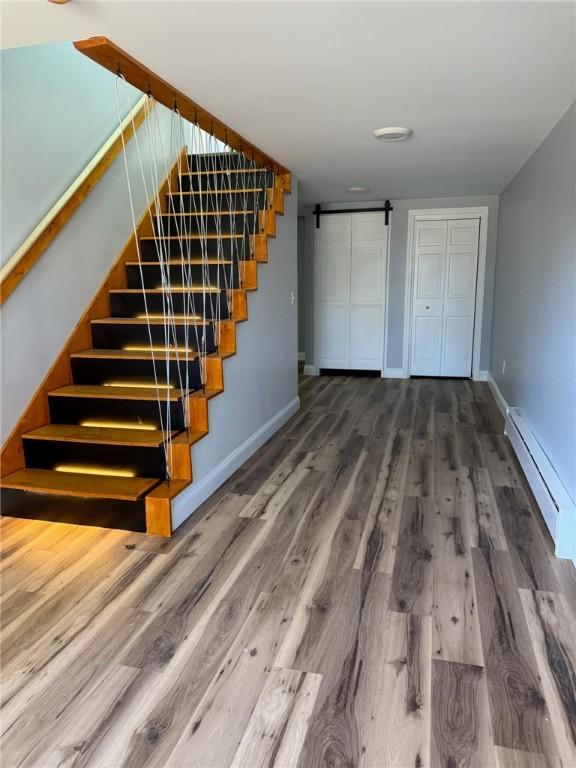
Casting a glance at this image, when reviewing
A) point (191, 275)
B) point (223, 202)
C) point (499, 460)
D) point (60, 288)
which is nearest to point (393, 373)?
point (499, 460)

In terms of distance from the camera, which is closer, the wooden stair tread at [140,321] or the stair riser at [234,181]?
the wooden stair tread at [140,321]

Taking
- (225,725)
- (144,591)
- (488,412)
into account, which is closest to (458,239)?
(488,412)

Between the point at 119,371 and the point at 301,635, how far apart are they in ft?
6.55

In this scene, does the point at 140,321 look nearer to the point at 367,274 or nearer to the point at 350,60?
the point at 350,60

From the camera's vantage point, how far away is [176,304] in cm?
344

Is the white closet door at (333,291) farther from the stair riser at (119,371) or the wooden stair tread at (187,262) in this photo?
the stair riser at (119,371)

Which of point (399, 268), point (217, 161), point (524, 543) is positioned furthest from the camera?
point (399, 268)

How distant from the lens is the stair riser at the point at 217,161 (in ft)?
14.0

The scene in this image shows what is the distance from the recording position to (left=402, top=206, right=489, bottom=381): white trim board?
5715 mm

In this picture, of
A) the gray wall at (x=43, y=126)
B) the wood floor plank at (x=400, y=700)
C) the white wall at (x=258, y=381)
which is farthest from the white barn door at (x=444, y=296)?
the wood floor plank at (x=400, y=700)

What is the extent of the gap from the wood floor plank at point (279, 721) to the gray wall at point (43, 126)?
2.36 metres

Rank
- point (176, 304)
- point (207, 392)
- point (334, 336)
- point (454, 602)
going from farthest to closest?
point (334, 336), point (176, 304), point (207, 392), point (454, 602)

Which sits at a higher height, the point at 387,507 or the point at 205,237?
the point at 205,237

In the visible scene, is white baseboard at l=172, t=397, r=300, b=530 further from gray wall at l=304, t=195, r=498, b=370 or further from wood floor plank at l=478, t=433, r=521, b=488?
gray wall at l=304, t=195, r=498, b=370
